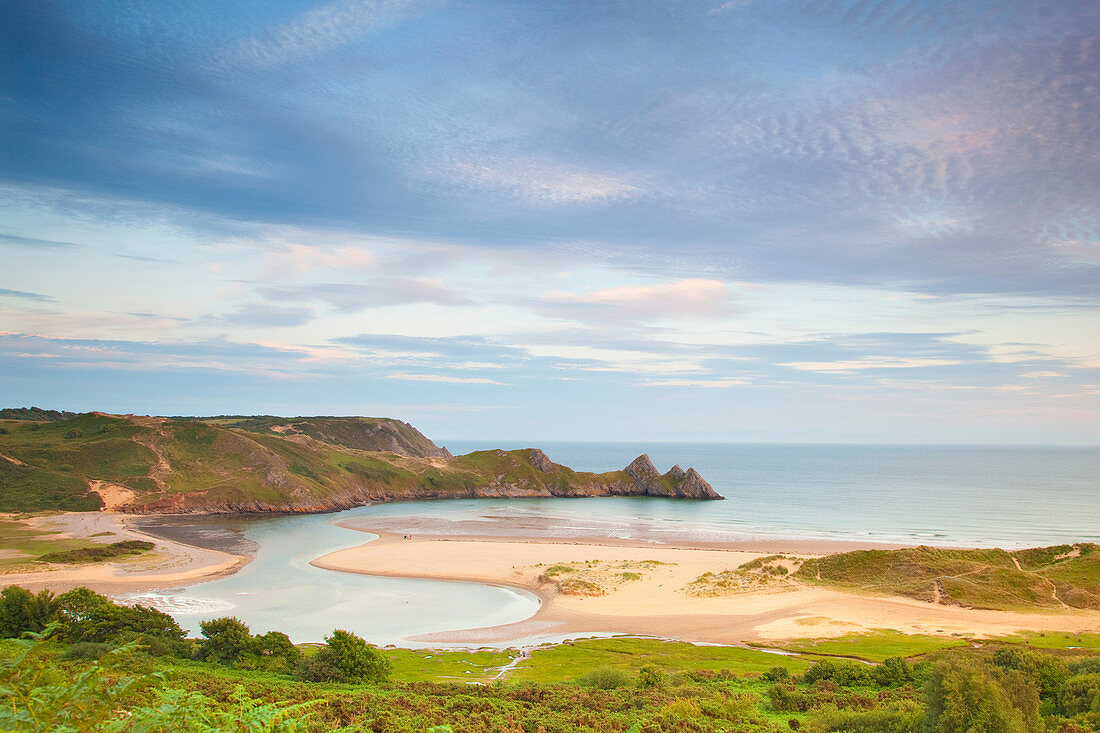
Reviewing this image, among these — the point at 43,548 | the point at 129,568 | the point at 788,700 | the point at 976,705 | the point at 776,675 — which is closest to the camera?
the point at 976,705

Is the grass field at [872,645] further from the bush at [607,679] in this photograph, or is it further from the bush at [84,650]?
the bush at [84,650]

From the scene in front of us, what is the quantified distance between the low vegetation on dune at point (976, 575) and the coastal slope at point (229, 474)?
240ft

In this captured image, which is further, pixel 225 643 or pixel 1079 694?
pixel 225 643

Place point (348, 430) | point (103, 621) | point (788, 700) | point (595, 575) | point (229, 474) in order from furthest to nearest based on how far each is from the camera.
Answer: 1. point (348, 430)
2. point (229, 474)
3. point (595, 575)
4. point (103, 621)
5. point (788, 700)

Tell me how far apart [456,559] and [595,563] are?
14.5 metres

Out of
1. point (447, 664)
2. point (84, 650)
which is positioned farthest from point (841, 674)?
point (84, 650)

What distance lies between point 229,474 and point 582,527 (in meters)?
56.5

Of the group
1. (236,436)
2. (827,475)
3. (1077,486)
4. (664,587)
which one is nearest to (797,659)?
(664,587)

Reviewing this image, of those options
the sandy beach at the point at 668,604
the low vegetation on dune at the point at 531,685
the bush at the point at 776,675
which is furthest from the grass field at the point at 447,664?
the bush at the point at 776,675

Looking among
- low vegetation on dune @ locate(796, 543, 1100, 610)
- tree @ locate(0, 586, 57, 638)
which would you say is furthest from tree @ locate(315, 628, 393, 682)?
low vegetation on dune @ locate(796, 543, 1100, 610)

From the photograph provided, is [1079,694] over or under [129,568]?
over

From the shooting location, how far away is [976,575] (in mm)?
46094

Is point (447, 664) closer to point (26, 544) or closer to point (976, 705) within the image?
point (976, 705)

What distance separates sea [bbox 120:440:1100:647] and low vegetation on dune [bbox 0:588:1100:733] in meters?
7.60
